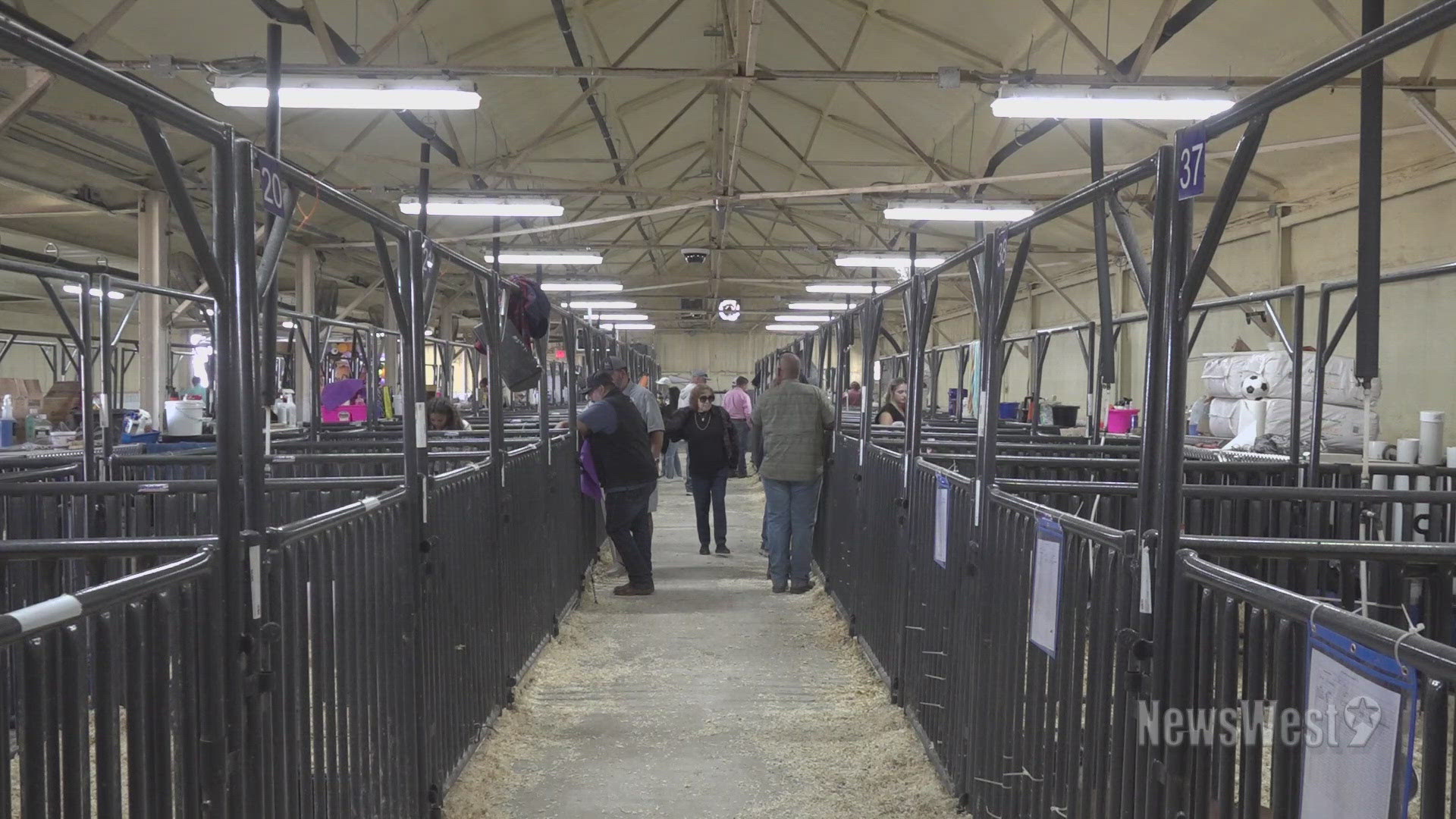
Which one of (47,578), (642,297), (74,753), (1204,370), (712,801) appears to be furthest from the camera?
(642,297)

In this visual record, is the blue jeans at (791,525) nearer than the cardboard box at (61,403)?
Yes

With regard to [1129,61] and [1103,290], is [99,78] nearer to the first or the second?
[1103,290]

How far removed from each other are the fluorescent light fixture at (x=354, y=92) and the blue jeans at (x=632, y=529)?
10.0ft

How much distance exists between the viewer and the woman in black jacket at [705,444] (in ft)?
31.9

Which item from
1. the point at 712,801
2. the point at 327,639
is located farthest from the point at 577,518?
the point at 327,639

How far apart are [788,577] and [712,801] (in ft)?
14.2

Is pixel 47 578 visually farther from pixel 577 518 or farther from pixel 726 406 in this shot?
pixel 726 406

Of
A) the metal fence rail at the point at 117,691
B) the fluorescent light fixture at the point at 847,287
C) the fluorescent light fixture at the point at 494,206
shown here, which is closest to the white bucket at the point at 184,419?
the fluorescent light fixture at the point at 494,206

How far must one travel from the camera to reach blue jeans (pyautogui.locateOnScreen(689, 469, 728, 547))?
1004 cm

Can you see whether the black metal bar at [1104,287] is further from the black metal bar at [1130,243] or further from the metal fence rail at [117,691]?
the metal fence rail at [117,691]

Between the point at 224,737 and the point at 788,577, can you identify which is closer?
the point at 224,737

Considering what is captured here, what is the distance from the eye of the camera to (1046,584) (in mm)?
3049

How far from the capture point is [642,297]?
103 ft

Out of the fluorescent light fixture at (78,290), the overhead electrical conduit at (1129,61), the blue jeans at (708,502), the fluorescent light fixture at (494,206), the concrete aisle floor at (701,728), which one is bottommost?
the concrete aisle floor at (701,728)
